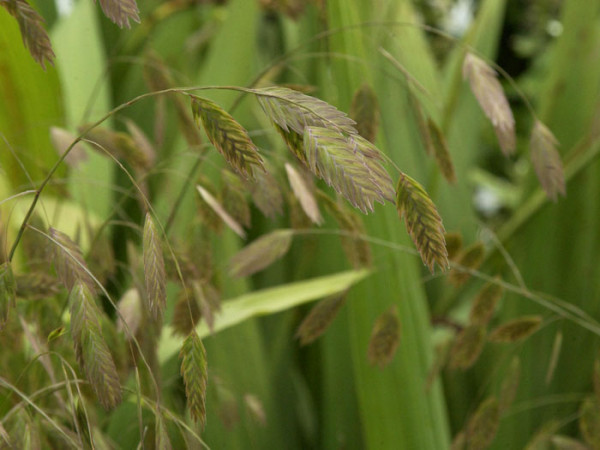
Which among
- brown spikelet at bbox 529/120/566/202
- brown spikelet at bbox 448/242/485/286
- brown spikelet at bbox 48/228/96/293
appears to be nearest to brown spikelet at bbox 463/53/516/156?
brown spikelet at bbox 529/120/566/202

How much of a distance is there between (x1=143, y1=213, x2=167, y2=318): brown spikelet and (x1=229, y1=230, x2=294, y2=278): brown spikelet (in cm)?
21

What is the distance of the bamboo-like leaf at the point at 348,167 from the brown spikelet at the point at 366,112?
223 mm

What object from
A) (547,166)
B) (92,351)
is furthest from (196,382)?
(547,166)

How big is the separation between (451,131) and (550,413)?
0.39m

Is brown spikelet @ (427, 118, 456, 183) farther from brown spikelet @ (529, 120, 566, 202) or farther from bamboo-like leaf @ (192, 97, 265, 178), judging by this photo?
bamboo-like leaf @ (192, 97, 265, 178)

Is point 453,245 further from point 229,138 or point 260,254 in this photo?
point 229,138

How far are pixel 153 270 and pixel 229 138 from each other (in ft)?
0.21

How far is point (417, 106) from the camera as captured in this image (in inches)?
19.7

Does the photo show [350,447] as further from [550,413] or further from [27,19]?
[27,19]

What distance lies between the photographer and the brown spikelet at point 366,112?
492 millimetres

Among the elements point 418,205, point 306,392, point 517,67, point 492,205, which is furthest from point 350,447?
point 517,67

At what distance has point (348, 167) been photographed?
256 millimetres

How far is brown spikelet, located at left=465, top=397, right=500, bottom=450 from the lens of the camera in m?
0.54

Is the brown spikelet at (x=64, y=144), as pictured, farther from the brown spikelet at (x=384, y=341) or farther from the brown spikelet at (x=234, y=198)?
the brown spikelet at (x=384, y=341)
